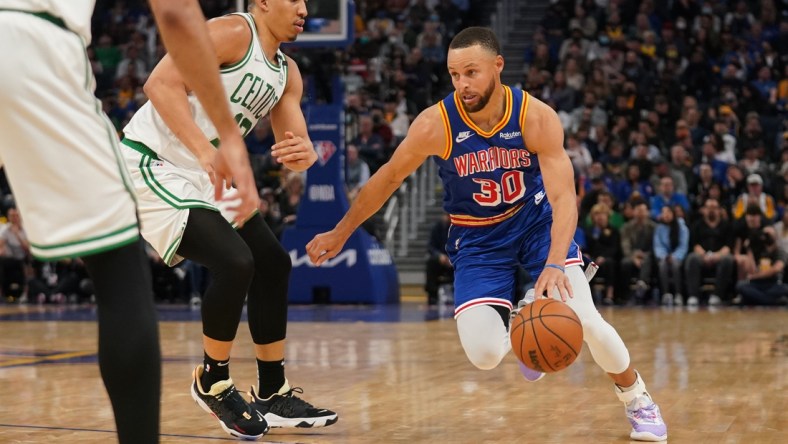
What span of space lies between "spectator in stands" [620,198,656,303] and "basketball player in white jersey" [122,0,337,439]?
31.6 ft

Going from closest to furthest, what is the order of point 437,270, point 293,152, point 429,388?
1. point 293,152
2. point 429,388
3. point 437,270

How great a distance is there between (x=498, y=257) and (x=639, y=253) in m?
9.24

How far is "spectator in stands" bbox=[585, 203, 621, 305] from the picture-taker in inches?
556

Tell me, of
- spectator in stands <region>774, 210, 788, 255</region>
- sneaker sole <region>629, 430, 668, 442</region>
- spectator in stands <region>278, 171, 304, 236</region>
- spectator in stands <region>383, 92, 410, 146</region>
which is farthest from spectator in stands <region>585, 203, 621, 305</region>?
sneaker sole <region>629, 430, 668, 442</region>

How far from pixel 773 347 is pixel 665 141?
821 cm

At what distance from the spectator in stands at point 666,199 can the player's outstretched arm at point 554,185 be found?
971 cm

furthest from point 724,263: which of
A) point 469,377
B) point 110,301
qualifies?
point 110,301

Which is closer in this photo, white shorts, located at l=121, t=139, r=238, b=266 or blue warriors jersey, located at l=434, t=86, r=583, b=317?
white shorts, located at l=121, t=139, r=238, b=266

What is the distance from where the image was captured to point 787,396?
595 centimetres

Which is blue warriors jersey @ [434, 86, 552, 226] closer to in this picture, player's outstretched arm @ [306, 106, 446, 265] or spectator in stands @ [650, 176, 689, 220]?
player's outstretched arm @ [306, 106, 446, 265]

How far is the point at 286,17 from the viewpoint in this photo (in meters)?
4.79

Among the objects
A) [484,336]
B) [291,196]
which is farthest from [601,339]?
[291,196]

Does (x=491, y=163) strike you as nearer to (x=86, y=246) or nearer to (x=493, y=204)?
(x=493, y=204)

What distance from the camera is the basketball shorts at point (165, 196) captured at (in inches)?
180
